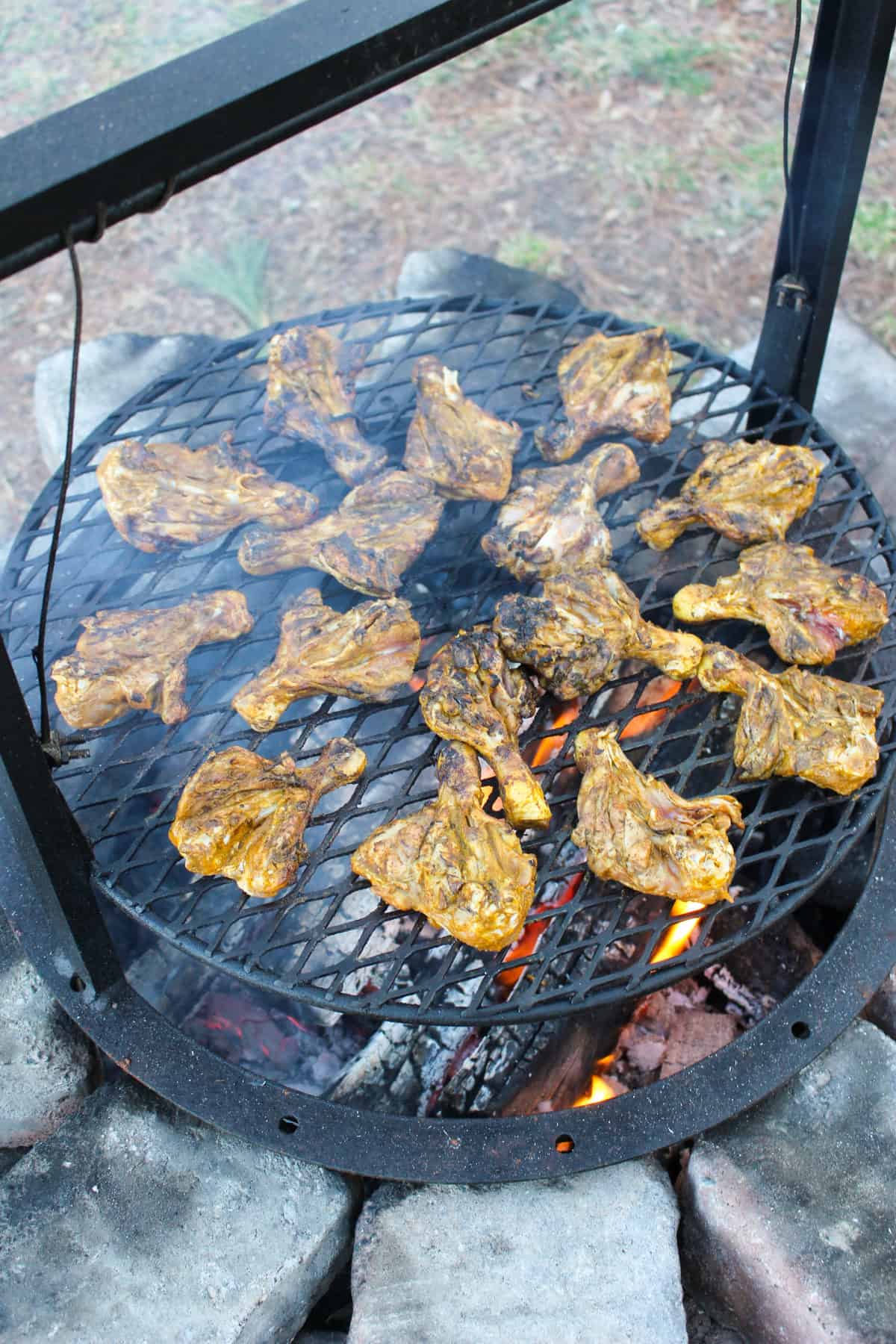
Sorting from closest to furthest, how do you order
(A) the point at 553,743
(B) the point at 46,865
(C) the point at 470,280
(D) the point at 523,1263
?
(B) the point at 46,865 < (D) the point at 523,1263 < (A) the point at 553,743 < (C) the point at 470,280

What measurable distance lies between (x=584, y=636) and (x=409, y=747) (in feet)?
2.29

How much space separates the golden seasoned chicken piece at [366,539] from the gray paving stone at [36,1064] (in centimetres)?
115

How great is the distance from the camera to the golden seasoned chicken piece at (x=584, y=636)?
238cm

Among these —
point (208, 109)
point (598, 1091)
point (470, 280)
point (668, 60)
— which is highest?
point (208, 109)

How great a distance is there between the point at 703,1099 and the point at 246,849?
1.10m

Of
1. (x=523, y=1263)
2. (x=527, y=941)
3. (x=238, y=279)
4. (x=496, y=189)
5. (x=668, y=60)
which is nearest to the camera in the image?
(x=523, y=1263)

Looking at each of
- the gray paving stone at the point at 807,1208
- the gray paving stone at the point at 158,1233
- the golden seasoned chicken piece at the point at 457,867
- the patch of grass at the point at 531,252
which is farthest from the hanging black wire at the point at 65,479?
the patch of grass at the point at 531,252

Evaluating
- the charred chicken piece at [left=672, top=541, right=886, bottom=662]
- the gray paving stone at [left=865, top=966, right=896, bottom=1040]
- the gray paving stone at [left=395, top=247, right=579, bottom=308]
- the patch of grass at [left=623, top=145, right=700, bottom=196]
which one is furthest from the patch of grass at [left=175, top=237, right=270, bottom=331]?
the gray paving stone at [left=865, top=966, right=896, bottom=1040]

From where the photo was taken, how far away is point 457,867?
82.1 inches

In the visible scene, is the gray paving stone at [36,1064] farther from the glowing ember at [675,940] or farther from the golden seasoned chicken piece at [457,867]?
the glowing ember at [675,940]

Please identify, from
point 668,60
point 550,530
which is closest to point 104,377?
point 550,530

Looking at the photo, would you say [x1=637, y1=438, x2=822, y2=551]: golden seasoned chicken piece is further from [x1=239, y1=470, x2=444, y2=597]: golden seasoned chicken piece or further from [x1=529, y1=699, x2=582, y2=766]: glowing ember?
[x1=239, y1=470, x2=444, y2=597]: golden seasoned chicken piece

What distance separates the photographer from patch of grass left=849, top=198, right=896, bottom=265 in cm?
520

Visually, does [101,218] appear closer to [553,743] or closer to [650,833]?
[650,833]
